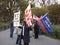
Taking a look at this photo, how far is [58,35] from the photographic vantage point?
2222cm

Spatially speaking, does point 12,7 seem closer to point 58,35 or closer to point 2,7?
point 2,7

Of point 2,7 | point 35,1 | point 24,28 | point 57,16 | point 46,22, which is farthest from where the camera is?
point 35,1

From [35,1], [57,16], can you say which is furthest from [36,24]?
[35,1]

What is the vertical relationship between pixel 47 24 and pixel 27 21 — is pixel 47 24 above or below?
below

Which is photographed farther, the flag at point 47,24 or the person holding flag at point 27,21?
the flag at point 47,24

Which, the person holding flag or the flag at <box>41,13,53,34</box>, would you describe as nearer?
the person holding flag

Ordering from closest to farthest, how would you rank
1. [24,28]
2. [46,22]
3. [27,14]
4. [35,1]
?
[27,14], [24,28], [46,22], [35,1]

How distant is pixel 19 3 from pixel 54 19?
2082 centimetres

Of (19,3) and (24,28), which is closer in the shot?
(24,28)

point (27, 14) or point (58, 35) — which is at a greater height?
point (27, 14)

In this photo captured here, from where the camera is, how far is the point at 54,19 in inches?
1356

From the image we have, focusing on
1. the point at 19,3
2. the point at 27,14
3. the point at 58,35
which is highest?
the point at 19,3

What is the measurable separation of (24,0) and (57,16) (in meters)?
22.9

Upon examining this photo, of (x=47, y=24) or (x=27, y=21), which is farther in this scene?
(x=47, y=24)
